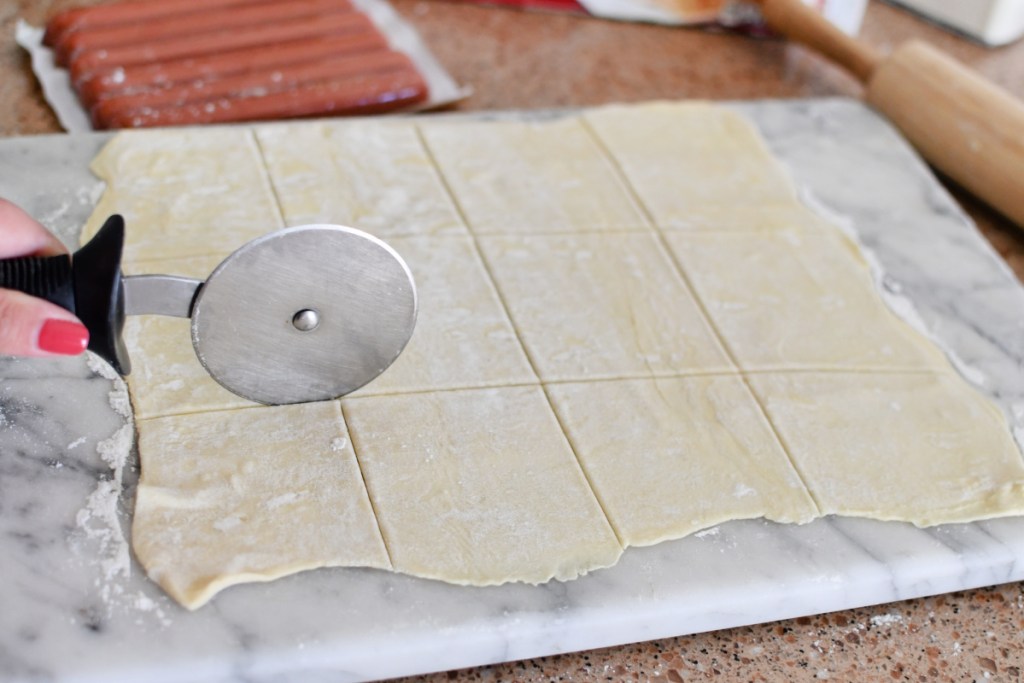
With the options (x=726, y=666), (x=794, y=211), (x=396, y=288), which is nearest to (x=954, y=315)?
(x=794, y=211)

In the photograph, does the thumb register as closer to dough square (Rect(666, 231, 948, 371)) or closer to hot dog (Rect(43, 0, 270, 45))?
dough square (Rect(666, 231, 948, 371))

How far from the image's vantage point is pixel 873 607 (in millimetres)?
1314

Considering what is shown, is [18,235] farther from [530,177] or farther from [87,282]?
[530,177]

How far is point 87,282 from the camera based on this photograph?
40.7 inches

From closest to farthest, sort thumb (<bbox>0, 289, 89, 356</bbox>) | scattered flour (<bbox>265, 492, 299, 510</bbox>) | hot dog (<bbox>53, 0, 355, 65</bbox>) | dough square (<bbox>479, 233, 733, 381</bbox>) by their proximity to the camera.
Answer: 1. thumb (<bbox>0, 289, 89, 356</bbox>)
2. scattered flour (<bbox>265, 492, 299, 510</bbox>)
3. dough square (<bbox>479, 233, 733, 381</bbox>)
4. hot dog (<bbox>53, 0, 355, 65</bbox>)

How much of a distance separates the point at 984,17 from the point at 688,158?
46.9 inches

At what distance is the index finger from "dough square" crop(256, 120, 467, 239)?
509 mm

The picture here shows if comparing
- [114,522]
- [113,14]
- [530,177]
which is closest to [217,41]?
[113,14]

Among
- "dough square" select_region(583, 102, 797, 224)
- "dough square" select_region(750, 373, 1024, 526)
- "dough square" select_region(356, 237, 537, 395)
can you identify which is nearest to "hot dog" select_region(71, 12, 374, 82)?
"dough square" select_region(583, 102, 797, 224)

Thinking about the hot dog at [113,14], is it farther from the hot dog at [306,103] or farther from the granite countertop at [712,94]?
the hot dog at [306,103]

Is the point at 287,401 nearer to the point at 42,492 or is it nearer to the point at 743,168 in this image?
the point at 42,492

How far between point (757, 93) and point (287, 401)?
60.6 inches

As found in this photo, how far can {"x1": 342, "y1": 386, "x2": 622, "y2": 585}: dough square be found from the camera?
1.21 metres

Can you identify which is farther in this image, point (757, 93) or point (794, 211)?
point (757, 93)
